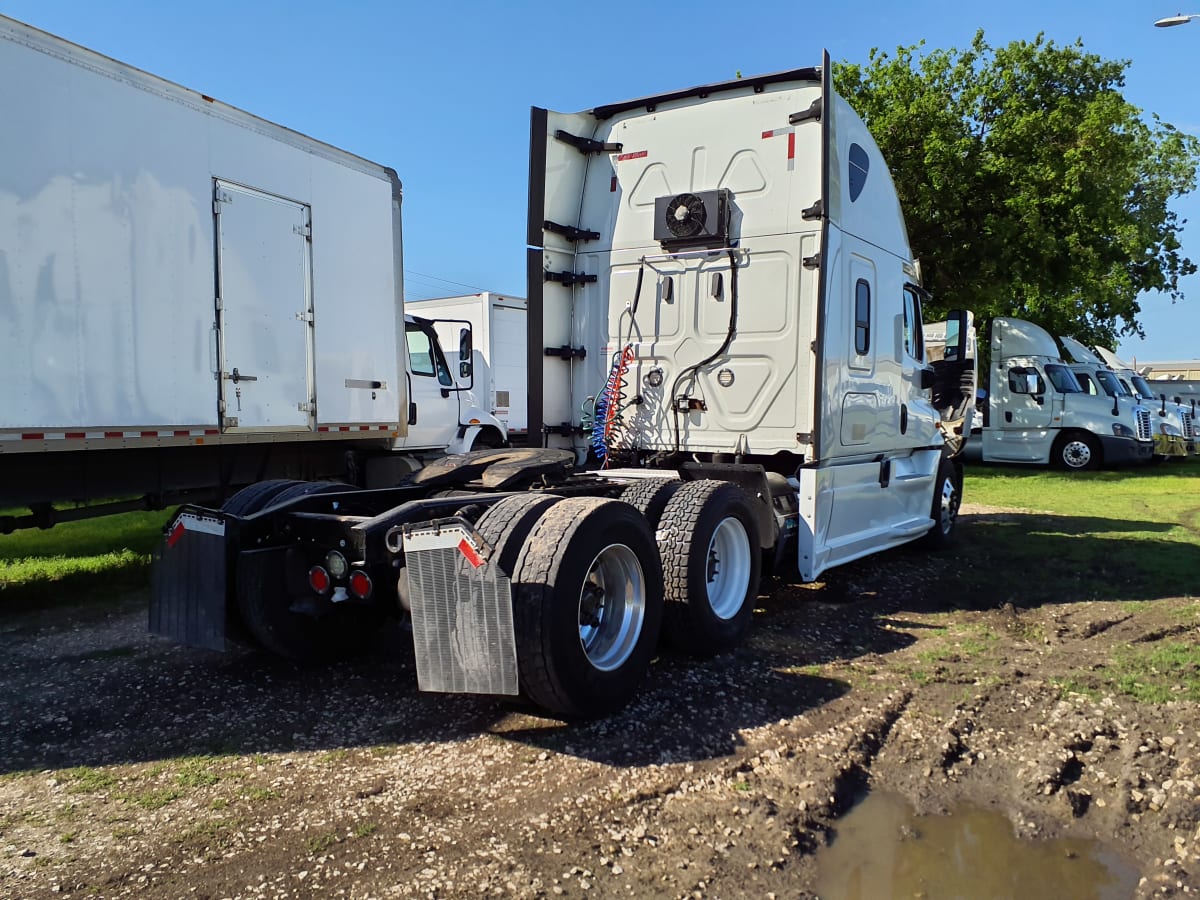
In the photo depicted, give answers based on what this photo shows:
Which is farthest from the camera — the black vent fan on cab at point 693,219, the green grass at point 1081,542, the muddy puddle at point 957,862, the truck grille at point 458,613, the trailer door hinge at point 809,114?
the green grass at point 1081,542

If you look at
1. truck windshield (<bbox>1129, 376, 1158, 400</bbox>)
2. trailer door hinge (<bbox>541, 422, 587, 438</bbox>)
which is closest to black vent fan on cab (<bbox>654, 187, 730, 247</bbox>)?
trailer door hinge (<bbox>541, 422, 587, 438</bbox>)

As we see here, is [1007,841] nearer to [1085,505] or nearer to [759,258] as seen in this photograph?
[759,258]

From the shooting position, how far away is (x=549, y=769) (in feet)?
12.2

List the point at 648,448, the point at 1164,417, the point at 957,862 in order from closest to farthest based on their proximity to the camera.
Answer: the point at 957,862 → the point at 648,448 → the point at 1164,417

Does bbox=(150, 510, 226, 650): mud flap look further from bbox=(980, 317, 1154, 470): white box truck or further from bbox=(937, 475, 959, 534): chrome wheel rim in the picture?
bbox=(980, 317, 1154, 470): white box truck

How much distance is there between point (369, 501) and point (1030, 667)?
13.2ft

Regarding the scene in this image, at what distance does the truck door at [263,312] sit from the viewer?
729cm

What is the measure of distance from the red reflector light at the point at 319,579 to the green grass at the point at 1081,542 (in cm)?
504

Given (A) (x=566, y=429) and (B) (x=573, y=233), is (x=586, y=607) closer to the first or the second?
(A) (x=566, y=429)

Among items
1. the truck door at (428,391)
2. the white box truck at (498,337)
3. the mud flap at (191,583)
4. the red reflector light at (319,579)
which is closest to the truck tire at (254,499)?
the mud flap at (191,583)

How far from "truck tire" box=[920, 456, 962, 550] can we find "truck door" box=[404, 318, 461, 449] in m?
5.89

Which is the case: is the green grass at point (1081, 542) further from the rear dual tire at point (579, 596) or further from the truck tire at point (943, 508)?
the rear dual tire at point (579, 596)

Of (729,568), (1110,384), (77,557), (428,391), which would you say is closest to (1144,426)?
(1110,384)

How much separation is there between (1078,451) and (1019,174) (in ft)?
20.4
